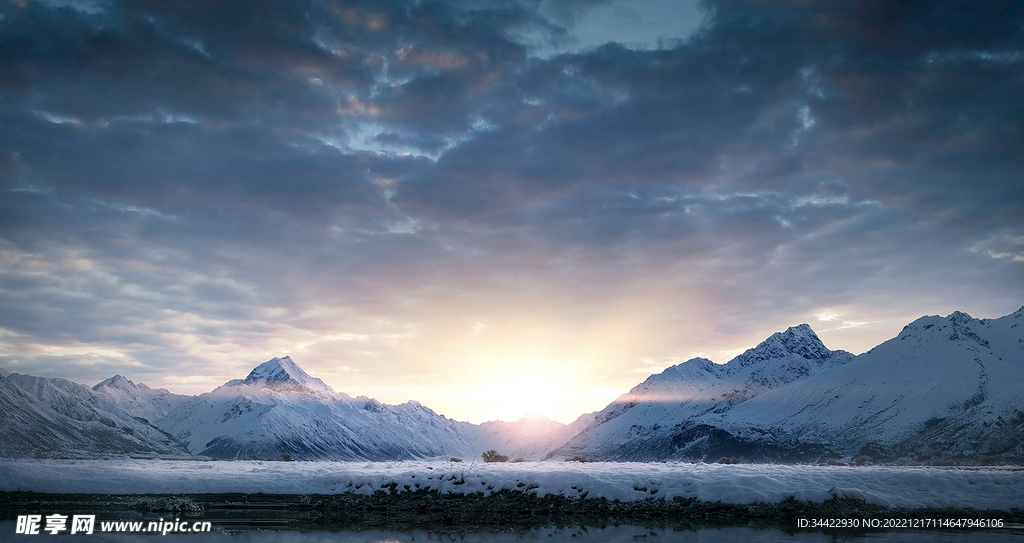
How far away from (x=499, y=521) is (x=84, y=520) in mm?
24803

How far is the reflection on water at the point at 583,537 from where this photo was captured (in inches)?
1235

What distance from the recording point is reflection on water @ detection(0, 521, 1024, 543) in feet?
103

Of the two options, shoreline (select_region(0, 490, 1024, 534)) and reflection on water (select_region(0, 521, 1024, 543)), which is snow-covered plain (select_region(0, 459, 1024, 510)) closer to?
shoreline (select_region(0, 490, 1024, 534))

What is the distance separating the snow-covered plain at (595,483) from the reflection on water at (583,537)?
7.94 metres

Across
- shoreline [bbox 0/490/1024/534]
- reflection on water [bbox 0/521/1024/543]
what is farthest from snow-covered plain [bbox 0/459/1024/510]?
reflection on water [bbox 0/521/1024/543]

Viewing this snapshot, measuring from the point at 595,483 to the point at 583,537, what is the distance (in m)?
13.2

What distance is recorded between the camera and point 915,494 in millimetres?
44406

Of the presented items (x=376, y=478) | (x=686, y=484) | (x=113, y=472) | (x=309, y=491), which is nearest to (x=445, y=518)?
(x=376, y=478)

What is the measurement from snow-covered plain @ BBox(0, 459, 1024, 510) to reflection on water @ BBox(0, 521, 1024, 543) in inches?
313

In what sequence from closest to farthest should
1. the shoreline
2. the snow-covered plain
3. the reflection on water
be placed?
the reflection on water, the shoreline, the snow-covered plain

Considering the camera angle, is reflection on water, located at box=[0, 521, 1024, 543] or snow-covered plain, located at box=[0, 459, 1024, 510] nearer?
reflection on water, located at box=[0, 521, 1024, 543]


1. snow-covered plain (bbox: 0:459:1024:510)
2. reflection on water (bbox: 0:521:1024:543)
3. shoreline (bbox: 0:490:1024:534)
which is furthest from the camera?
snow-covered plain (bbox: 0:459:1024:510)

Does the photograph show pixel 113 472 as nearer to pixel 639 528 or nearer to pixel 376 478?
pixel 376 478

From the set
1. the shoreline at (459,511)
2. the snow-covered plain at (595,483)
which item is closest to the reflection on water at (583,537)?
the shoreline at (459,511)
